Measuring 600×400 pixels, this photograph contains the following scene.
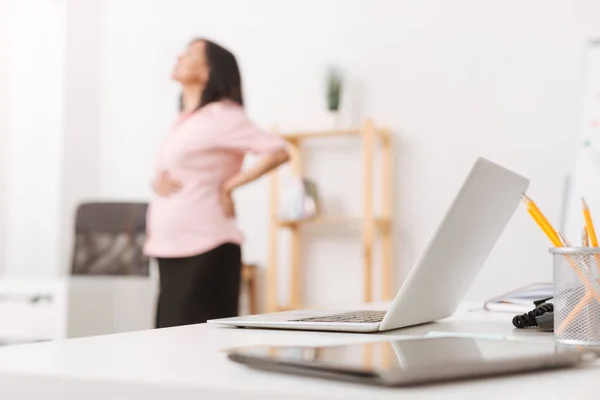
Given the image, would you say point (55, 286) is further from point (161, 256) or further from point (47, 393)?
point (47, 393)

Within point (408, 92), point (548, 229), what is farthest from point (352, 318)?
point (408, 92)

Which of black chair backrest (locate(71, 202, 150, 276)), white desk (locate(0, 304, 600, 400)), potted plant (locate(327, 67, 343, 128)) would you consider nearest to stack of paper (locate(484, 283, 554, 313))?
white desk (locate(0, 304, 600, 400))

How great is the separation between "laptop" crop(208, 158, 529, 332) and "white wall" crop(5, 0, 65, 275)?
3.88 m

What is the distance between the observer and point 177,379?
0.53 meters

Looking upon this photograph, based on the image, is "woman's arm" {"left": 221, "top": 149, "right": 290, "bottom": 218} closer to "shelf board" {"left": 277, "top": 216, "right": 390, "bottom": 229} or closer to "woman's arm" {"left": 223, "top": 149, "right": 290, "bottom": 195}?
"woman's arm" {"left": 223, "top": 149, "right": 290, "bottom": 195}

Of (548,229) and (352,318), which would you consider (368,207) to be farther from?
(548,229)

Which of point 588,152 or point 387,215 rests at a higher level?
point 588,152

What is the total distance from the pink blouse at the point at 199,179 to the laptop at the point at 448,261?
5.67ft

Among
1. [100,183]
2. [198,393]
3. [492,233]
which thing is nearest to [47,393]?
[198,393]

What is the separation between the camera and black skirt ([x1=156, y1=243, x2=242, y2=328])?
271 cm

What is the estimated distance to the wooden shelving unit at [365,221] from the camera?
12.7 feet

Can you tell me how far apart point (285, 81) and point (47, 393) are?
12.6 ft

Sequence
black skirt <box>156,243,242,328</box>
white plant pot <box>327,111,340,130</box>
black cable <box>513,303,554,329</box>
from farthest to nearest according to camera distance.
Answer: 1. white plant pot <box>327,111,340,130</box>
2. black skirt <box>156,243,242,328</box>
3. black cable <box>513,303,554,329</box>

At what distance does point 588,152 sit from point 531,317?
1.95 m
